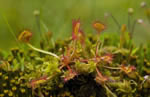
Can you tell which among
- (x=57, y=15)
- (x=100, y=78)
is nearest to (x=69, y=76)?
(x=100, y=78)

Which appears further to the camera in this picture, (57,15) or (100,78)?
(57,15)

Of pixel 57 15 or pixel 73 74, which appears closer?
pixel 73 74

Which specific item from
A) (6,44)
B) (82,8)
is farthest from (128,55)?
(82,8)

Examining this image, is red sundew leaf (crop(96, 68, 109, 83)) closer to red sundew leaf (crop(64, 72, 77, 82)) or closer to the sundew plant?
the sundew plant

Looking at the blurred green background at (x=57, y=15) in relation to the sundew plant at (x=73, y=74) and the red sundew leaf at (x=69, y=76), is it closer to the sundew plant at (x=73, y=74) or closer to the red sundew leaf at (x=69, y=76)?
the sundew plant at (x=73, y=74)

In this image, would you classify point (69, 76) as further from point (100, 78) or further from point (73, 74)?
point (100, 78)

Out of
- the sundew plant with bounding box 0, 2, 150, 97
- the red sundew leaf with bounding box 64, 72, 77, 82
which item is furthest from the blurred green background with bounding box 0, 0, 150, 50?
the red sundew leaf with bounding box 64, 72, 77, 82

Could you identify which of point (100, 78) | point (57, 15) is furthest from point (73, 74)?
point (57, 15)

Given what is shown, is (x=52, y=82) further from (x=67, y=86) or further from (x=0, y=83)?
(x=0, y=83)

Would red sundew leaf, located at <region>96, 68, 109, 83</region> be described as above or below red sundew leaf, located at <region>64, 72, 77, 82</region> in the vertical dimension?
below

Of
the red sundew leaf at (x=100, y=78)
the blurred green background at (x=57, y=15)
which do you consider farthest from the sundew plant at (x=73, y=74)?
the blurred green background at (x=57, y=15)

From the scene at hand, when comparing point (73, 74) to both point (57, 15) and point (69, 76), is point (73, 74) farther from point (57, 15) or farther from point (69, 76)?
point (57, 15)
